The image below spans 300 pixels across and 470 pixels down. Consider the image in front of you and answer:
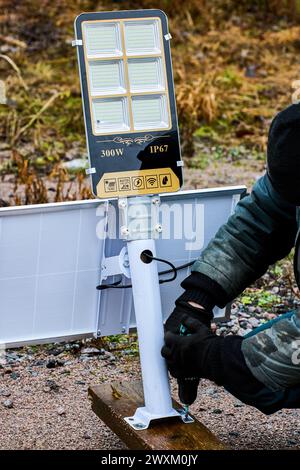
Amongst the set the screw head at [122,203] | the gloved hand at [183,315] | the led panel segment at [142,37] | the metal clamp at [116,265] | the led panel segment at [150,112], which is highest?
the led panel segment at [142,37]

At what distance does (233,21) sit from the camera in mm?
10453

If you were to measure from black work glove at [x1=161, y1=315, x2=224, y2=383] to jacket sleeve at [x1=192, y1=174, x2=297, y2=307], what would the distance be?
23cm

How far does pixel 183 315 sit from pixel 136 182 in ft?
1.54

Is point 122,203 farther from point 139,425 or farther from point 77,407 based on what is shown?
point 77,407

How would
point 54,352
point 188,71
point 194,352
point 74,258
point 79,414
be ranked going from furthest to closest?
point 188,71, point 54,352, point 79,414, point 74,258, point 194,352

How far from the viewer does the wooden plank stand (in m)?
3.25

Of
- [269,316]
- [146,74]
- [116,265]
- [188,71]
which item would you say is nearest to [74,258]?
[116,265]

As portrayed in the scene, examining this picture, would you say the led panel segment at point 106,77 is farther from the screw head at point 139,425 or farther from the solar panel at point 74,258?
the screw head at point 139,425

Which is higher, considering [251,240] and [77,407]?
[251,240]

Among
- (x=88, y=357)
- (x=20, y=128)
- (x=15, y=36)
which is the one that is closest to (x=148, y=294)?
(x=88, y=357)

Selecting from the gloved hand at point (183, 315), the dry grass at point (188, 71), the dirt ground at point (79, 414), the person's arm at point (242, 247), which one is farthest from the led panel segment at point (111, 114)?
the dry grass at point (188, 71)

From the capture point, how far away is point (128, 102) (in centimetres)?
334

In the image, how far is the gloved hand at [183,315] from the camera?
3.38 meters

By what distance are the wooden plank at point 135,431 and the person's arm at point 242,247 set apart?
0.43m
